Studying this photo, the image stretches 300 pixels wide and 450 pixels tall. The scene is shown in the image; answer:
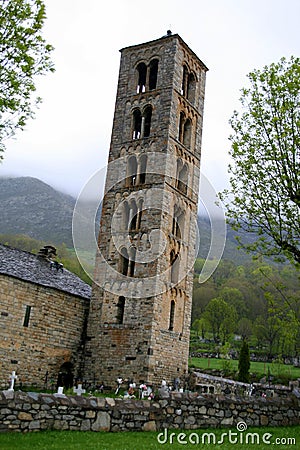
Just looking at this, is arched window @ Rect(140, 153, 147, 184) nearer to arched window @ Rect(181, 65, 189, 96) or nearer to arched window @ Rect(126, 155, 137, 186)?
arched window @ Rect(126, 155, 137, 186)

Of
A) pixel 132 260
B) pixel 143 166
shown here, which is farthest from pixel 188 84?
pixel 132 260

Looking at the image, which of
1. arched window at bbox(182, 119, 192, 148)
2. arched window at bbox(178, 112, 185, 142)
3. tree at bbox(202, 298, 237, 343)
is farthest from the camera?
tree at bbox(202, 298, 237, 343)

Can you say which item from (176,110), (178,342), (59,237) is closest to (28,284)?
(178,342)

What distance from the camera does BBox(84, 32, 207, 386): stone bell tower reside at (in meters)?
27.0

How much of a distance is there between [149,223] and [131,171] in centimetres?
429

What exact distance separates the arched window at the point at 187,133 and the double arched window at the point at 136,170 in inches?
142

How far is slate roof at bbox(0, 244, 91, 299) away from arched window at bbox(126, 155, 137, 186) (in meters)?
6.97

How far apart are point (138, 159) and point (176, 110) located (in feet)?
13.2

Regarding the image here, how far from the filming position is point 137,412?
11914mm

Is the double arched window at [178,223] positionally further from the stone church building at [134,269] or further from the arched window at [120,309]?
the arched window at [120,309]

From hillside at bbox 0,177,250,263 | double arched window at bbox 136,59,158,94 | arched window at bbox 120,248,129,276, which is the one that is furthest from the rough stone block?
hillside at bbox 0,177,250,263

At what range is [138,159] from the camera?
30562mm

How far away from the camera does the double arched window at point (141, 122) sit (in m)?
31.6

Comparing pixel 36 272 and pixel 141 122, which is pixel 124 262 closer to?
pixel 36 272
